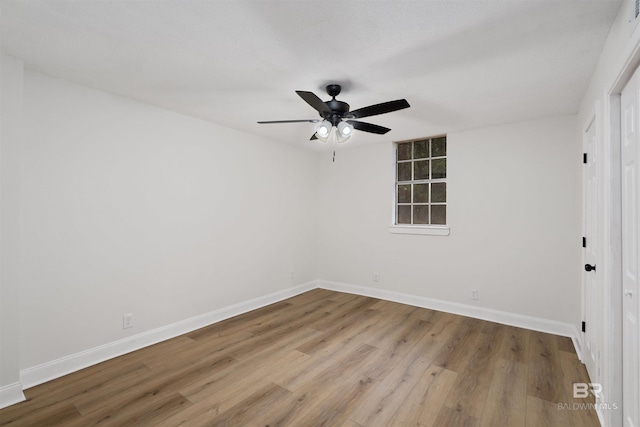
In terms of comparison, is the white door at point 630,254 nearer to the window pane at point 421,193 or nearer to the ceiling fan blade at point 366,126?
the ceiling fan blade at point 366,126

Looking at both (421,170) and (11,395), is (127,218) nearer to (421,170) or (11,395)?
(11,395)

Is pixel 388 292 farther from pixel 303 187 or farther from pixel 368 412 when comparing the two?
pixel 368 412

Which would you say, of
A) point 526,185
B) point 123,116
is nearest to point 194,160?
point 123,116

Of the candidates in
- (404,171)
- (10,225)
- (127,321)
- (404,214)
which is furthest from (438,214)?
(10,225)

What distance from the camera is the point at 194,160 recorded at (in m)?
3.47

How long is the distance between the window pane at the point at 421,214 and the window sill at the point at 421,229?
14cm

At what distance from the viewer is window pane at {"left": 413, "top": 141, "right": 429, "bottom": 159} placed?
14.4 feet

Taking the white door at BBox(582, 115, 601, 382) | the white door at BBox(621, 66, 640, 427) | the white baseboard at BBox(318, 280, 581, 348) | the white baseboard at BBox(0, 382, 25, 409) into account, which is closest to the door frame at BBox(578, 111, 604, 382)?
the white door at BBox(582, 115, 601, 382)

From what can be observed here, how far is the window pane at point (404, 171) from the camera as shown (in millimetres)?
4555

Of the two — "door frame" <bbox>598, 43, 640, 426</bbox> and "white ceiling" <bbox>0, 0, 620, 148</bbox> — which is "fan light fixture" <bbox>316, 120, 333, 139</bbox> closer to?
"white ceiling" <bbox>0, 0, 620, 148</bbox>

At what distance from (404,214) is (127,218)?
12.0ft

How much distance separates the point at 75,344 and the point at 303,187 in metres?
3.50

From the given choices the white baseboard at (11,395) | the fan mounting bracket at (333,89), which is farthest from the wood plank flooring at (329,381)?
the fan mounting bracket at (333,89)

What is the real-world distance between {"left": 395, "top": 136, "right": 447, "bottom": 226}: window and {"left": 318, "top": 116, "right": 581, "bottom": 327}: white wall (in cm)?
17
